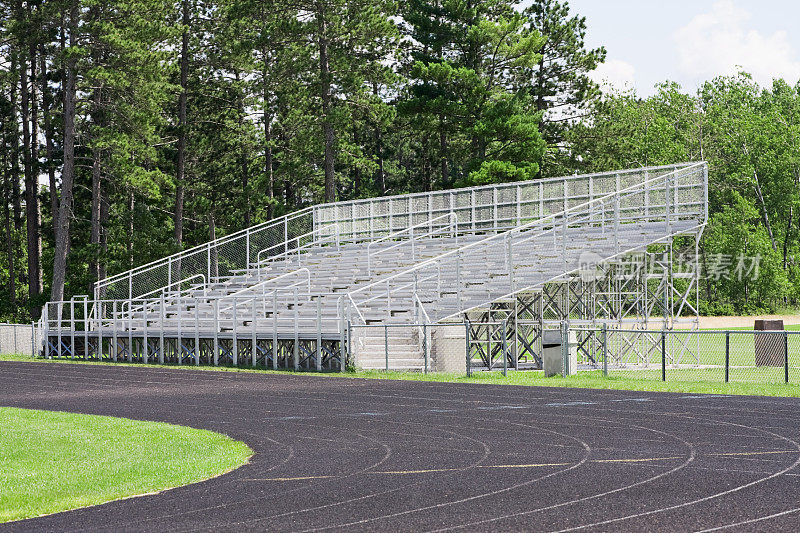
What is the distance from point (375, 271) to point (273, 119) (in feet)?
94.2

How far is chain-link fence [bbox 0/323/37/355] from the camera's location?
45.6 m

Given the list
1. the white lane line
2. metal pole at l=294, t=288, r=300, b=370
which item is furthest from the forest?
the white lane line

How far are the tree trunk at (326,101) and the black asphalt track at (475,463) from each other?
103 ft

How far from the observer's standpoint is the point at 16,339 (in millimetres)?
46250

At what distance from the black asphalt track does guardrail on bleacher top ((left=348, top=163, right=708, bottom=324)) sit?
33.0ft

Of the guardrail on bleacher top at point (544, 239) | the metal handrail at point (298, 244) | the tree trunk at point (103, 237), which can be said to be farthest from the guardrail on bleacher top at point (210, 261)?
the guardrail on bleacher top at point (544, 239)

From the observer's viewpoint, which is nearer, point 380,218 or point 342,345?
point 342,345

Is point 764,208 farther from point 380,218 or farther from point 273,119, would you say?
point 380,218

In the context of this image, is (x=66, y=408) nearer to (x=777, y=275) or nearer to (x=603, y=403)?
(x=603, y=403)

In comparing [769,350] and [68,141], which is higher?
[68,141]

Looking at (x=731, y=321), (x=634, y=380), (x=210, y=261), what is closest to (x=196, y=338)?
(x=210, y=261)

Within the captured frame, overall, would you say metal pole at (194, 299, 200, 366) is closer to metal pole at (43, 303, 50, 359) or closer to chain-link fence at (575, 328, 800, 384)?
metal pole at (43, 303, 50, 359)

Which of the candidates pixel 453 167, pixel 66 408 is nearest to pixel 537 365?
pixel 66 408

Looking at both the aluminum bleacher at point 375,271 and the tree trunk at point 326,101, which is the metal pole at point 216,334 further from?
the tree trunk at point 326,101
